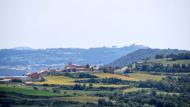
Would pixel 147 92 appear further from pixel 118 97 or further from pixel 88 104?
pixel 88 104

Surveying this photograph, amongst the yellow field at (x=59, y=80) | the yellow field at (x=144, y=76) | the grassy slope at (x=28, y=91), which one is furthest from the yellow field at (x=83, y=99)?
the yellow field at (x=144, y=76)

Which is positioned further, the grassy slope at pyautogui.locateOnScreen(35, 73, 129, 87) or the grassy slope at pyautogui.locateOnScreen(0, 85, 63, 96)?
the grassy slope at pyautogui.locateOnScreen(35, 73, 129, 87)

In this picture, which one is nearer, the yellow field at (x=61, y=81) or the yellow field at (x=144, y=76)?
the yellow field at (x=61, y=81)

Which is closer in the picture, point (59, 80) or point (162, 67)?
point (59, 80)

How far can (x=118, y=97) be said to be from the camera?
103750mm

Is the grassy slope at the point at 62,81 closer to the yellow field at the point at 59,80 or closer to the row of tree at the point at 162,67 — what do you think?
the yellow field at the point at 59,80

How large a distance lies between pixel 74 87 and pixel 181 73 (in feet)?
110

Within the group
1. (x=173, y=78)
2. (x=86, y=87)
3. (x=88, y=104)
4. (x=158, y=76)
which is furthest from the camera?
(x=158, y=76)

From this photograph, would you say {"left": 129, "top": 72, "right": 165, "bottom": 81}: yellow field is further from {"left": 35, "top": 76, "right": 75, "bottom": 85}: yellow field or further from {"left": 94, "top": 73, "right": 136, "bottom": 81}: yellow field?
{"left": 35, "top": 76, "right": 75, "bottom": 85}: yellow field

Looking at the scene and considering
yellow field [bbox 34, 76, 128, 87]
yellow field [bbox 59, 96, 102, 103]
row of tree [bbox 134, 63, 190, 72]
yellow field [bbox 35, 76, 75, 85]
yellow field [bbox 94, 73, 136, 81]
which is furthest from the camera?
row of tree [bbox 134, 63, 190, 72]

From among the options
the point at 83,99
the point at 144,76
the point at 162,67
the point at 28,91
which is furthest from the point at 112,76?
the point at 83,99

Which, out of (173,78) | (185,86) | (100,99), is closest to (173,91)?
(185,86)

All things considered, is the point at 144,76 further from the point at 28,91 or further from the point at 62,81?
the point at 28,91

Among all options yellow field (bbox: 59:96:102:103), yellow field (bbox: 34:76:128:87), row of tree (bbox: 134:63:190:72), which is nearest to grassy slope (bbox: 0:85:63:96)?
yellow field (bbox: 59:96:102:103)
